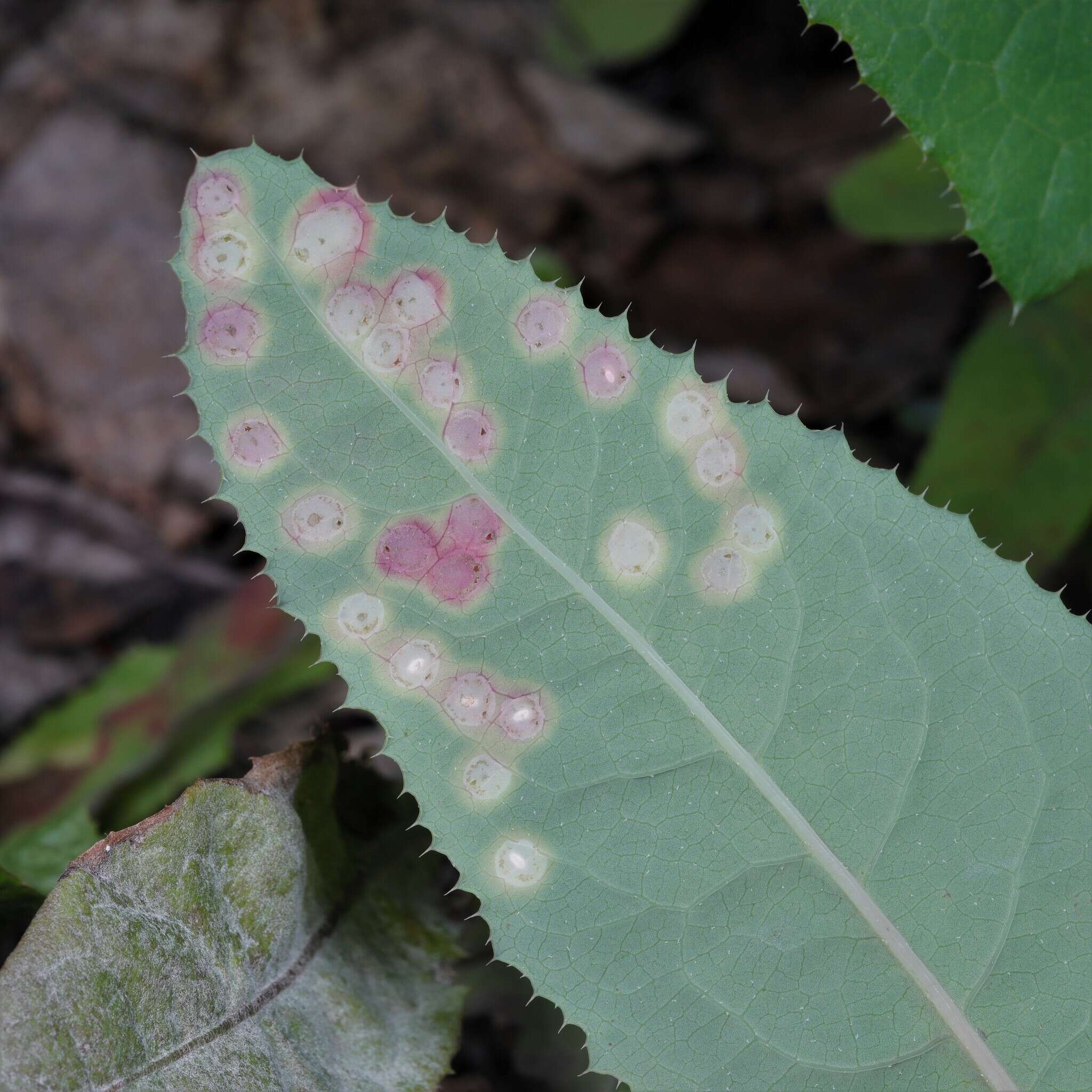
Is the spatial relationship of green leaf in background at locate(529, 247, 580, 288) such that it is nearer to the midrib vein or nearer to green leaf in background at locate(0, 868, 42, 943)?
the midrib vein

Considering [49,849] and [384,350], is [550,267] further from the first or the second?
[49,849]

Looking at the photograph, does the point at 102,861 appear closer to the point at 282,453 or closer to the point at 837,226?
the point at 282,453

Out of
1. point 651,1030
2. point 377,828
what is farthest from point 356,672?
point 651,1030

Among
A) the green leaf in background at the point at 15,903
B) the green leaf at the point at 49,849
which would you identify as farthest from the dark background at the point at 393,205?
the green leaf in background at the point at 15,903

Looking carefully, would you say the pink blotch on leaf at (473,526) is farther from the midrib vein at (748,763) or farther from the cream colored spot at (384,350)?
the cream colored spot at (384,350)

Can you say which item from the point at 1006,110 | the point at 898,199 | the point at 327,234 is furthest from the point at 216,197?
the point at 898,199

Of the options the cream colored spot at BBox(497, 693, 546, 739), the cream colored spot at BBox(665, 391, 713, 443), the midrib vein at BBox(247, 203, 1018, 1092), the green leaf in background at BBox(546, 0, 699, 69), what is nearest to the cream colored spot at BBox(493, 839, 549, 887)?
the cream colored spot at BBox(497, 693, 546, 739)
